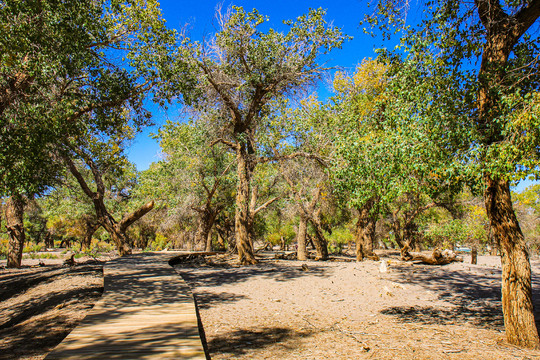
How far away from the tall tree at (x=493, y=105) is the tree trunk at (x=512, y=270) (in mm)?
12

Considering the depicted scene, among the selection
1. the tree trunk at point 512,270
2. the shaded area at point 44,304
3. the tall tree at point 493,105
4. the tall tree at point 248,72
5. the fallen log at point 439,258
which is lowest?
the shaded area at point 44,304

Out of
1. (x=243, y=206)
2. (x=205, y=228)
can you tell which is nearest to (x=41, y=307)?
(x=243, y=206)

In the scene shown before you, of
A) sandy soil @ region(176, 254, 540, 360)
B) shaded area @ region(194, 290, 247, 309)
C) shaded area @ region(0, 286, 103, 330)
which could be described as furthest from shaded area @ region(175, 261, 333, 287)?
shaded area @ region(0, 286, 103, 330)

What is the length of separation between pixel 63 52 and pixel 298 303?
795 centimetres

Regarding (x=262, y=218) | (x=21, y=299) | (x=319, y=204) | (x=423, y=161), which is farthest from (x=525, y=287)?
(x=262, y=218)

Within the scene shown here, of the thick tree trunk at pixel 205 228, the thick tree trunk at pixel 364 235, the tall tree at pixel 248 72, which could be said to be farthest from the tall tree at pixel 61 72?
the thick tree trunk at pixel 205 228

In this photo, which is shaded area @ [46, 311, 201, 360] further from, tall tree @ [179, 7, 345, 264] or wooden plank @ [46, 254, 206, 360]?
tall tree @ [179, 7, 345, 264]

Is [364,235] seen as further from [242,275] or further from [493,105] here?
Answer: [493,105]

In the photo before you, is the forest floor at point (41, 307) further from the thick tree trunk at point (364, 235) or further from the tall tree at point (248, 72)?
the thick tree trunk at point (364, 235)

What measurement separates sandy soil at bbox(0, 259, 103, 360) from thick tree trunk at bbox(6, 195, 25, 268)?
8.32 feet

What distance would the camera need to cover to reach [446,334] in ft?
17.1

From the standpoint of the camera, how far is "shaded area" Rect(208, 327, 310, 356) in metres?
4.64

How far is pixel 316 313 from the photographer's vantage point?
6824mm

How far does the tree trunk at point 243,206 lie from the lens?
1362 centimetres
